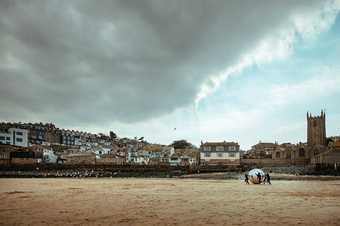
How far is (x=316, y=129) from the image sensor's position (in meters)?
148

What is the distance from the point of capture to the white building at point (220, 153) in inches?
4606

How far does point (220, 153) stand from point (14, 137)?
235 feet

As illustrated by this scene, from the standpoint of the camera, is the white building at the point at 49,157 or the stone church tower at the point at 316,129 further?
the stone church tower at the point at 316,129

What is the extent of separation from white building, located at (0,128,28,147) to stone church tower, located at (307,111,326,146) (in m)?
106

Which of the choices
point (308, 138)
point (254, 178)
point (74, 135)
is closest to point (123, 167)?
point (254, 178)

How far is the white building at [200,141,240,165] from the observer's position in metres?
117

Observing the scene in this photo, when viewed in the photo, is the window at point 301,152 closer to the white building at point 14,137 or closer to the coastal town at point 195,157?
the coastal town at point 195,157

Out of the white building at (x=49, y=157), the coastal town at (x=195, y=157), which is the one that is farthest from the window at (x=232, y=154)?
the white building at (x=49, y=157)

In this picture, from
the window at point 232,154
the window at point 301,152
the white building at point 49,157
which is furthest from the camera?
the window at point 301,152

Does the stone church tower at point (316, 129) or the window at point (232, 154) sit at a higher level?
the stone church tower at point (316, 129)

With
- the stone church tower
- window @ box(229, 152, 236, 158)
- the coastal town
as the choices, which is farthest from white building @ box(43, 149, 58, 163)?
the stone church tower

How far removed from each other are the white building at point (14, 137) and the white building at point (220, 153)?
64.8 m

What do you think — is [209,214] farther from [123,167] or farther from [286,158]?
[286,158]

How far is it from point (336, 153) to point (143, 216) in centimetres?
8586
